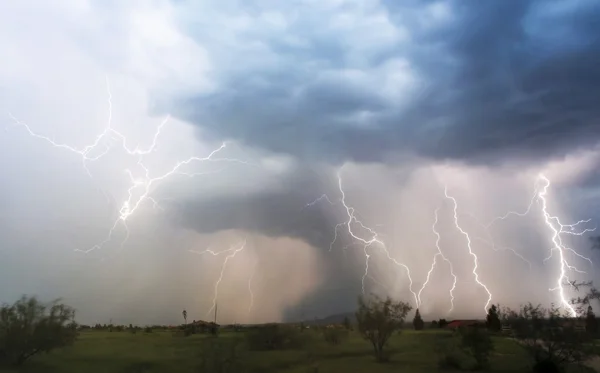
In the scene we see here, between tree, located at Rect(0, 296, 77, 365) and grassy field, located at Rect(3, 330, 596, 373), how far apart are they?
105cm

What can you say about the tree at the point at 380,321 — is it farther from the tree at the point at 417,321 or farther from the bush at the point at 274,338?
the tree at the point at 417,321

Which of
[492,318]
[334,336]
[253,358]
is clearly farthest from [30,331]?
[492,318]

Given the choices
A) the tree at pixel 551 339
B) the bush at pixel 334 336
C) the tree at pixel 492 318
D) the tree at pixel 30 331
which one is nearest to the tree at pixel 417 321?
the tree at pixel 492 318

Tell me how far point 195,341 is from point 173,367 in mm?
12638

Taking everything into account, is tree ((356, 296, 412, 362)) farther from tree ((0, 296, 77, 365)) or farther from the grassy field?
tree ((0, 296, 77, 365))

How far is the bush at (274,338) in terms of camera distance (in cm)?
5127

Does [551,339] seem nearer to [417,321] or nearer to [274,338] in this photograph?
Answer: [274,338]

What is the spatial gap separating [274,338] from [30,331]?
23561 mm

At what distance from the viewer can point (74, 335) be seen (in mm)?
39312

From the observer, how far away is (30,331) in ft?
120

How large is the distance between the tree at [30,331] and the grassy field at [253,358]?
41.3 inches

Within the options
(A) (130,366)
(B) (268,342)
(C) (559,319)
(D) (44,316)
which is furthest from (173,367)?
(C) (559,319)

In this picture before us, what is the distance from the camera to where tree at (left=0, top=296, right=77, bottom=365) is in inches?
1401

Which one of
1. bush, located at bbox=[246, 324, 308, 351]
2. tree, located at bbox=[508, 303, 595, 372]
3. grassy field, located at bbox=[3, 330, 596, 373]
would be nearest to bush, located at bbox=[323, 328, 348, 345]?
grassy field, located at bbox=[3, 330, 596, 373]
